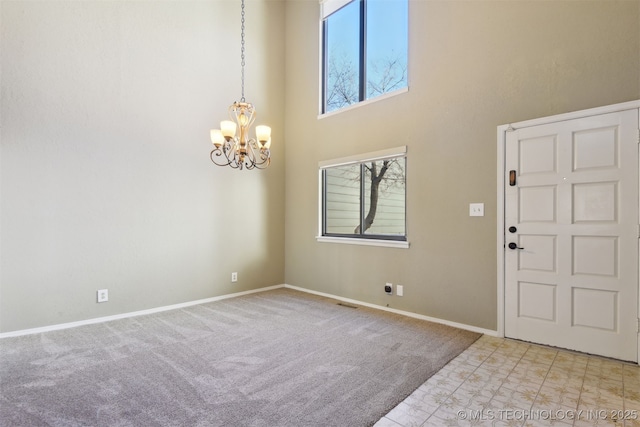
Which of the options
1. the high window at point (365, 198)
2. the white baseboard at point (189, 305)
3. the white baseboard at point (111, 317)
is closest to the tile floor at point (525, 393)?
the white baseboard at point (189, 305)

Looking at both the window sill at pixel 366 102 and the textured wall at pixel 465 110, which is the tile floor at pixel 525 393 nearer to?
the textured wall at pixel 465 110

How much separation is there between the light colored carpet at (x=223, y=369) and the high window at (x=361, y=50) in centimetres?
302

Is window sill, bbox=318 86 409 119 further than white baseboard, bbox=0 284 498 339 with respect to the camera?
Yes

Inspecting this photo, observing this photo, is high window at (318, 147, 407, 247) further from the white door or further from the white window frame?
the white door

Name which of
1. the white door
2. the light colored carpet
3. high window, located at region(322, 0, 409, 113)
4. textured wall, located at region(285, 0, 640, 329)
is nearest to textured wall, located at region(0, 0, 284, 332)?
the light colored carpet

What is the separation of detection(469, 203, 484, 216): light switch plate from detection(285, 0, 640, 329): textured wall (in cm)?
5

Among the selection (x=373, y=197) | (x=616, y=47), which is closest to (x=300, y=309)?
(x=373, y=197)

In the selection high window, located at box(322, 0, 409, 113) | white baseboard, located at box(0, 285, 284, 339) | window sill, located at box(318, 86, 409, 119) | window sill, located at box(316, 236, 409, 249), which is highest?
high window, located at box(322, 0, 409, 113)

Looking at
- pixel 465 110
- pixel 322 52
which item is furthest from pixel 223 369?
pixel 322 52

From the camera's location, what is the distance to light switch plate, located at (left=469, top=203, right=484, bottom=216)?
3.29m

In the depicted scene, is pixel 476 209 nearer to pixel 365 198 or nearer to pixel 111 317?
pixel 365 198

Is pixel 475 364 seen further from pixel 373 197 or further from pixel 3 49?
pixel 3 49

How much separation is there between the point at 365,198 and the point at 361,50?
2.10 metres

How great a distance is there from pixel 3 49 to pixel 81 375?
311 cm
